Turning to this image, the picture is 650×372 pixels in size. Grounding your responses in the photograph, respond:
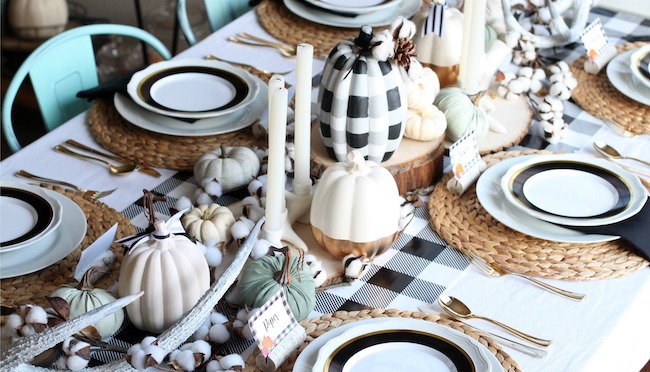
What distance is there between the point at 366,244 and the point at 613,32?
1078mm

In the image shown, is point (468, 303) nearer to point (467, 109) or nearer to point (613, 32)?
point (467, 109)

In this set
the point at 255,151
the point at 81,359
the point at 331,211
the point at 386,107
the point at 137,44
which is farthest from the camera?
the point at 137,44

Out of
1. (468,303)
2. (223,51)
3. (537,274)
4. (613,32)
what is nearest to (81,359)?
(468,303)

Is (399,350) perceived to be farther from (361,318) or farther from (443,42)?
(443,42)

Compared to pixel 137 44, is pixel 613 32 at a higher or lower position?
higher

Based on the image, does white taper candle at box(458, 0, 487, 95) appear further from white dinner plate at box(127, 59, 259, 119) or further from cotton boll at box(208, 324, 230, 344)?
cotton boll at box(208, 324, 230, 344)

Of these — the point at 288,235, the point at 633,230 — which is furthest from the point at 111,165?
the point at 633,230

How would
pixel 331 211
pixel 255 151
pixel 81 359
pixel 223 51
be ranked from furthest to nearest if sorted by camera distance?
pixel 223 51, pixel 255 151, pixel 331 211, pixel 81 359

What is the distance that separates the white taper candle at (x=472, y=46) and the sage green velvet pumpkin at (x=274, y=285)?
572 millimetres

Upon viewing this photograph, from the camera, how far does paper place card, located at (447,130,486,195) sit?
1305mm

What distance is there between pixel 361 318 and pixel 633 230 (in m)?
0.43

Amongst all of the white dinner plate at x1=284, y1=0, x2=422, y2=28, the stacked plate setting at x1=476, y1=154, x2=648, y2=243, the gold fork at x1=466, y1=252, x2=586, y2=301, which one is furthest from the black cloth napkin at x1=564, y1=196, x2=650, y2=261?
the white dinner plate at x1=284, y1=0, x2=422, y2=28

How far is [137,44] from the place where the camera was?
3469mm

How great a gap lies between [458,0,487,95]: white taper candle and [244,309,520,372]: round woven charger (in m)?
0.54
